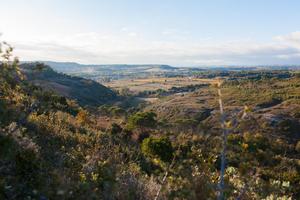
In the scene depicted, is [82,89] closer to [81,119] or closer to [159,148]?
[81,119]

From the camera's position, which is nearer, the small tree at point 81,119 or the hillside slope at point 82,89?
the small tree at point 81,119

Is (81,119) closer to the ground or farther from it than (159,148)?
farther from it

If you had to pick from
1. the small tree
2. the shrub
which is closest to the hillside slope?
the small tree

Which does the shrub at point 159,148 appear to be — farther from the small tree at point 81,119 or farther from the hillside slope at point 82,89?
the hillside slope at point 82,89

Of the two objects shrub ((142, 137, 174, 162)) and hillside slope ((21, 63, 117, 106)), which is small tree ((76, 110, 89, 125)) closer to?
shrub ((142, 137, 174, 162))

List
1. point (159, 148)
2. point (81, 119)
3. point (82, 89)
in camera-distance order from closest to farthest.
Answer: point (159, 148)
point (81, 119)
point (82, 89)

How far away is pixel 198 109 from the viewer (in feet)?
218

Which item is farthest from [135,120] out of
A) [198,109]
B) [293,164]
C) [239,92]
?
[239,92]

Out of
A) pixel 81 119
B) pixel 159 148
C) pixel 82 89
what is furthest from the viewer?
pixel 82 89

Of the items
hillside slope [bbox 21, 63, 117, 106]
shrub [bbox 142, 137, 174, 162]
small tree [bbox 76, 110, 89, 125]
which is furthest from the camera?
hillside slope [bbox 21, 63, 117, 106]

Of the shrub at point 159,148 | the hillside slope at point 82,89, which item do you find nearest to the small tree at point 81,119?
the shrub at point 159,148

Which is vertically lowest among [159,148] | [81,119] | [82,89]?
[82,89]

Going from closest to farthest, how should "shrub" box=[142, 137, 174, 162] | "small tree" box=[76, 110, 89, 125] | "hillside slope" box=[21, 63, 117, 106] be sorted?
1. "shrub" box=[142, 137, 174, 162]
2. "small tree" box=[76, 110, 89, 125]
3. "hillside slope" box=[21, 63, 117, 106]

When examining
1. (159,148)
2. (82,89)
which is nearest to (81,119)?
(159,148)
